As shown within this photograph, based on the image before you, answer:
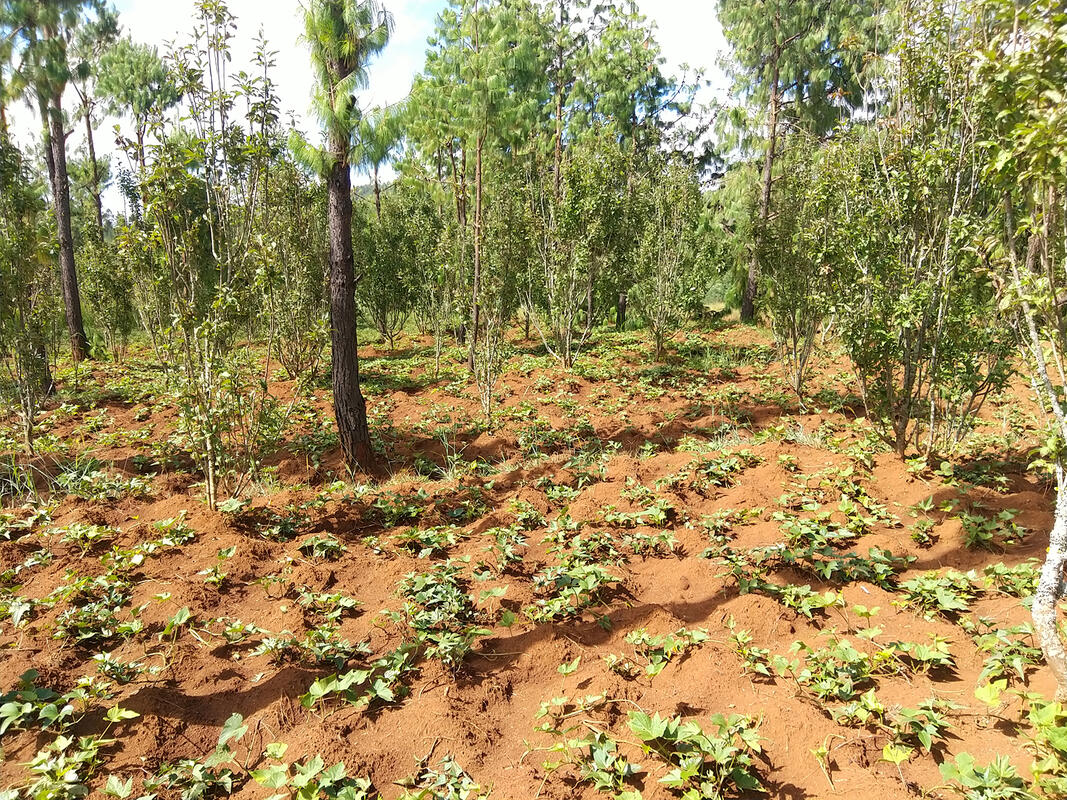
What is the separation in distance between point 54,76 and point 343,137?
29.3ft

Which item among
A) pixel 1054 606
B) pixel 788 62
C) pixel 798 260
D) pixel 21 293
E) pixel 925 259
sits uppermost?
pixel 788 62

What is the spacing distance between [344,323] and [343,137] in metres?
2.09

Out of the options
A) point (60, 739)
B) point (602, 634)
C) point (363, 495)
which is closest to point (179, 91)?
point (363, 495)

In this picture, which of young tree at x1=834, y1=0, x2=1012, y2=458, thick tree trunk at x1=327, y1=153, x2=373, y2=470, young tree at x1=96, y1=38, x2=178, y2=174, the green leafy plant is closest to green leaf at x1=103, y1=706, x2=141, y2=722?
the green leafy plant

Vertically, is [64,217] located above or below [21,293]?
above

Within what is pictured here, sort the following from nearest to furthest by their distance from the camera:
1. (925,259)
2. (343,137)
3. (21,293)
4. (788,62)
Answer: (925,259), (343,137), (21,293), (788,62)

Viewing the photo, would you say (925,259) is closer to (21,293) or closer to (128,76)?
(21,293)

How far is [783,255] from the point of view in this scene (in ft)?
30.0

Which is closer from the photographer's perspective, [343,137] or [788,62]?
[343,137]

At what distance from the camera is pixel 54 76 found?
10.8 metres

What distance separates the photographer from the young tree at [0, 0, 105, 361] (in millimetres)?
10180

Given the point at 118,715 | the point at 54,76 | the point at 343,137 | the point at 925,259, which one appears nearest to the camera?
the point at 118,715

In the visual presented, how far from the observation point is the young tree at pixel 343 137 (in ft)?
20.4

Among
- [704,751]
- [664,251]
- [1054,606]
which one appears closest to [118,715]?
[704,751]
